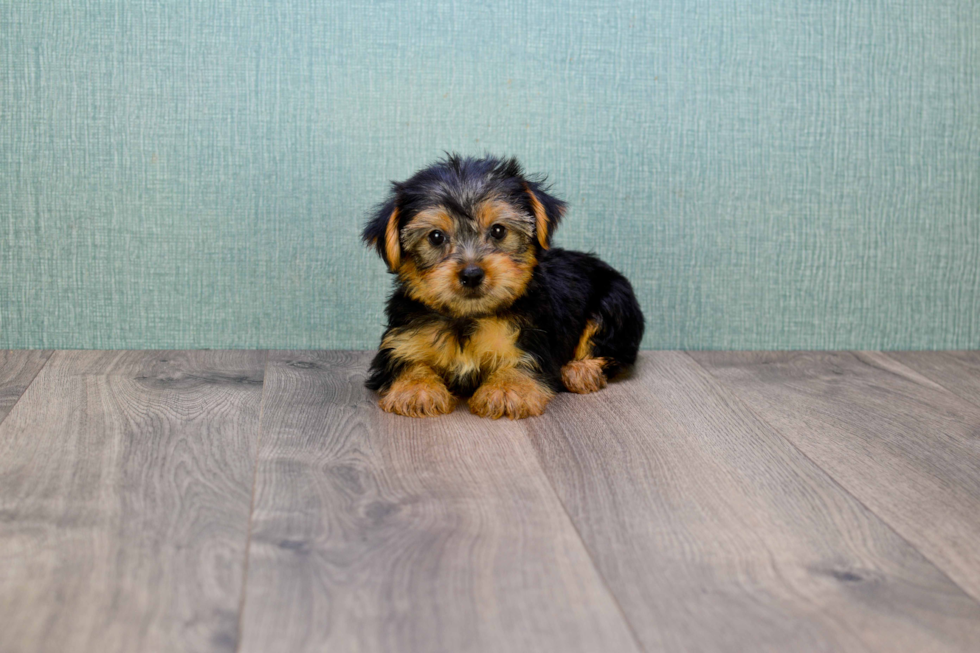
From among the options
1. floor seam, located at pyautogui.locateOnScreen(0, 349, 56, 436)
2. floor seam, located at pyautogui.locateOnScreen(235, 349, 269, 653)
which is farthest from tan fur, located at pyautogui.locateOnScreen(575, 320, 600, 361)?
floor seam, located at pyautogui.locateOnScreen(0, 349, 56, 436)

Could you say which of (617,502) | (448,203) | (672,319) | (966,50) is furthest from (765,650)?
(966,50)

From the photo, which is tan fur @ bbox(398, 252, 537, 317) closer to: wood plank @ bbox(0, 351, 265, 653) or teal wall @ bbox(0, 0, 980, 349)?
wood plank @ bbox(0, 351, 265, 653)

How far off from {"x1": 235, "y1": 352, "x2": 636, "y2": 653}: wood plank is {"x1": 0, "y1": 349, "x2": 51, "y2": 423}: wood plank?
0.81 meters

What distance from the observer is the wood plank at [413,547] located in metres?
1.55

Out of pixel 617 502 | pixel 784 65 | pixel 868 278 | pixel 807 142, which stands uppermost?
pixel 784 65

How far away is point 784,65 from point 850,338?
1.09m

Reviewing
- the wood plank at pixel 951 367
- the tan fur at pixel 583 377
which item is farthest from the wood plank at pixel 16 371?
the wood plank at pixel 951 367

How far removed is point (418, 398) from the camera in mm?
2719

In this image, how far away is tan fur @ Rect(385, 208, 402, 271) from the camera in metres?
2.71

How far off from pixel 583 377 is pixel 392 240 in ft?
2.59

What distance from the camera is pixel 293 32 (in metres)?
3.30

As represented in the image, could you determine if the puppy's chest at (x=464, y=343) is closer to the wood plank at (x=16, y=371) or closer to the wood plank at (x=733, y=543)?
the wood plank at (x=733, y=543)

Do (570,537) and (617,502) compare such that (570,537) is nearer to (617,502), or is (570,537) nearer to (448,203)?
(617,502)

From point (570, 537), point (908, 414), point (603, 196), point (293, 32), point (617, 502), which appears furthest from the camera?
point (603, 196)
